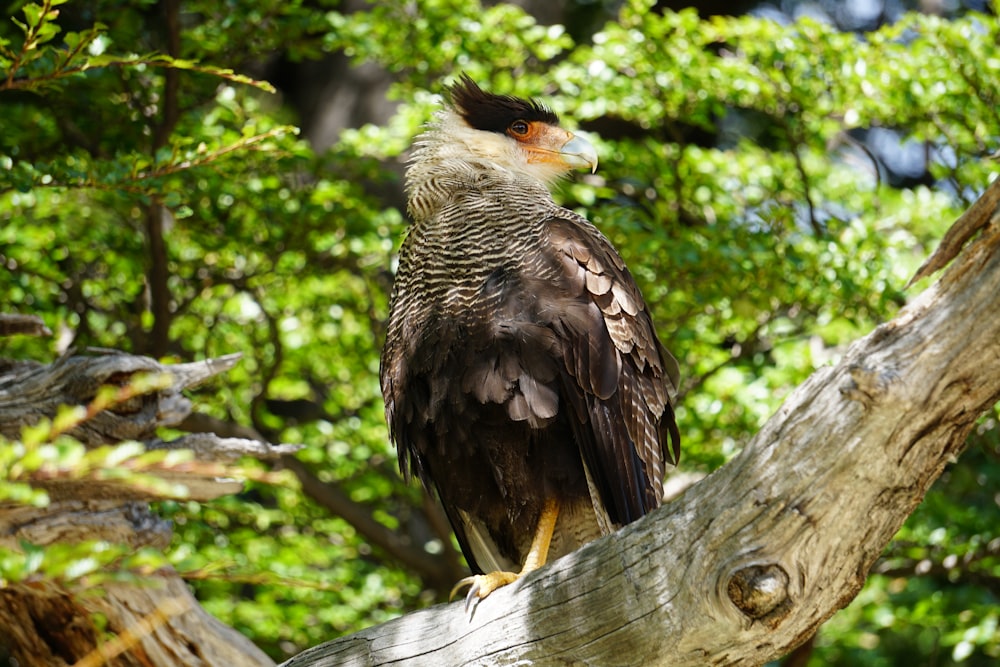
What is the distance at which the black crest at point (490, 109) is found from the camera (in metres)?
4.34

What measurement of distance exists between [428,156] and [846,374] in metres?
2.56

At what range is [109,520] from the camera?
3.89 m

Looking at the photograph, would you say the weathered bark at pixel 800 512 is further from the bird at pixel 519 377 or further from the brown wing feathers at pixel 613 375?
the brown wing feathers at pixel 613 375

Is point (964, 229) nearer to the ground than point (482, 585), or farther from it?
farther from it

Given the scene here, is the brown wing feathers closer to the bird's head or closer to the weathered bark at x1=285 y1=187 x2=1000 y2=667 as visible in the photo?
the bird's head

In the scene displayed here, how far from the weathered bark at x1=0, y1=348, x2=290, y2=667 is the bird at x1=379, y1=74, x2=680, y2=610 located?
68 centimetres

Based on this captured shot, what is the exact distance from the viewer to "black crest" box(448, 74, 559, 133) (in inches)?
171

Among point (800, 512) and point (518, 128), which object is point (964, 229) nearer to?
point (800, 512)

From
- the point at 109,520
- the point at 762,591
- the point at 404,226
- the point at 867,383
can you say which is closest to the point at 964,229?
the point at 867,383

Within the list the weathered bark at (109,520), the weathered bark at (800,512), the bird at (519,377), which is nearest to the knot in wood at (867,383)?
the weathered bark at (800,512)

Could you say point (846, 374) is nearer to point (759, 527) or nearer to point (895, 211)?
point (759, 527)

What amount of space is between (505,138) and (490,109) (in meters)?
0.14

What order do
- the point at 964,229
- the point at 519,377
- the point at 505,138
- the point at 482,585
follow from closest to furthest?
the point at 964,229
the point at 482,585
the point at 519,377
the point at 505,138

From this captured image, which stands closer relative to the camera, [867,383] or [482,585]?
[867,383]
